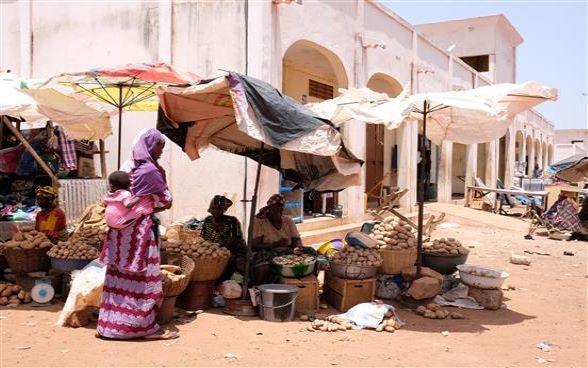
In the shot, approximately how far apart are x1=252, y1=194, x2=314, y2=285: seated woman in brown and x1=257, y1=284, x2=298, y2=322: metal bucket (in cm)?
59

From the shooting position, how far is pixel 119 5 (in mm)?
9398

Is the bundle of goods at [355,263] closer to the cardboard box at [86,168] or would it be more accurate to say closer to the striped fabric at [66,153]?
the striped fabric at [66,153]

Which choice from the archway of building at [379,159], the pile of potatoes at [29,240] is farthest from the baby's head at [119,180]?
the archway of building at [379,159]

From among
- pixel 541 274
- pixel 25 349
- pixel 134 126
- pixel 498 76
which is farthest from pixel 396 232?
pixel 498 76

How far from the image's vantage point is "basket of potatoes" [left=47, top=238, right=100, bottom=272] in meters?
5.29

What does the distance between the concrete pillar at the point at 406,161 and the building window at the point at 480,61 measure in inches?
442

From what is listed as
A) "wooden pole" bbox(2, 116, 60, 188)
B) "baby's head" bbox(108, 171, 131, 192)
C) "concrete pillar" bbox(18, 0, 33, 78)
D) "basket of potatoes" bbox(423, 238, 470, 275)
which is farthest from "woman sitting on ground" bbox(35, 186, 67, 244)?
"concrete pillar" bbox(18, 0, 33, 78)

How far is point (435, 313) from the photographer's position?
18.2 ft

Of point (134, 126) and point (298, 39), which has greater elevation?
point (298, 39)

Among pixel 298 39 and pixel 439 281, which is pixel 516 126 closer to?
pixel 298 39

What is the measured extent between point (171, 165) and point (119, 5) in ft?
10.6

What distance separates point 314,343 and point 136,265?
173cm

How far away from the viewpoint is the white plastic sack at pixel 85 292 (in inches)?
183

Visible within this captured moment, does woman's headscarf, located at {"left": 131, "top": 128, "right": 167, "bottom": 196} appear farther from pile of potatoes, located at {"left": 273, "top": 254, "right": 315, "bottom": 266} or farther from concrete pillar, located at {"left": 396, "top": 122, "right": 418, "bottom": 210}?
concrete pillar, located at {"left": 396, "top": 122, "right": 418, "bottom": 210}
